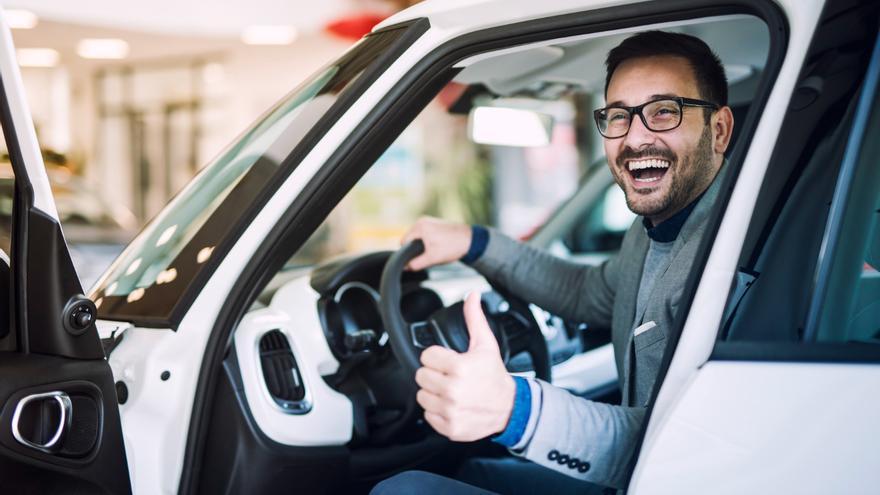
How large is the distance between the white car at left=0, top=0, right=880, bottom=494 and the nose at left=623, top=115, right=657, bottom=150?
0.22m

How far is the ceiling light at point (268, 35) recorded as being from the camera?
12094 mm

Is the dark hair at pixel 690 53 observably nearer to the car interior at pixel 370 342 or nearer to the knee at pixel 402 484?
the car interior at pixel 370 342

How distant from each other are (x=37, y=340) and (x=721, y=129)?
139 cm

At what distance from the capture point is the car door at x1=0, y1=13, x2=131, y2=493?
53.6 inches

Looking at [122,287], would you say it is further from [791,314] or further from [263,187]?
[791,314]

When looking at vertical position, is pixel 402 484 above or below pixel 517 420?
below

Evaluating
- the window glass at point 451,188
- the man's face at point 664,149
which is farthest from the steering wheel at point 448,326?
the window glass at point 451,188

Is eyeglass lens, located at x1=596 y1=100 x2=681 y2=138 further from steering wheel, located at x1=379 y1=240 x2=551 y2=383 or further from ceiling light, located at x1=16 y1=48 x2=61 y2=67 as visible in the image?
ceiling light, located at x1=16 y1=48 x2=61 y2=67

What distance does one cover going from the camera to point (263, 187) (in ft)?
5.64

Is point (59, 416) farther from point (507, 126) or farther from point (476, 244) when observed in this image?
point (507, 126)

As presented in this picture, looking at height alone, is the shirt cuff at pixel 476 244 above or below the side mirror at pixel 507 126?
below

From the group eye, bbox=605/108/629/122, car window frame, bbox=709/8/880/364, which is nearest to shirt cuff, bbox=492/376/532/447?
car window frame, bbox=709/8/880/364

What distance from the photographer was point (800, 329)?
1216 millimetres

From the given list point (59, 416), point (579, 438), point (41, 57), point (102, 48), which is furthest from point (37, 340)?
point (41, 57)
